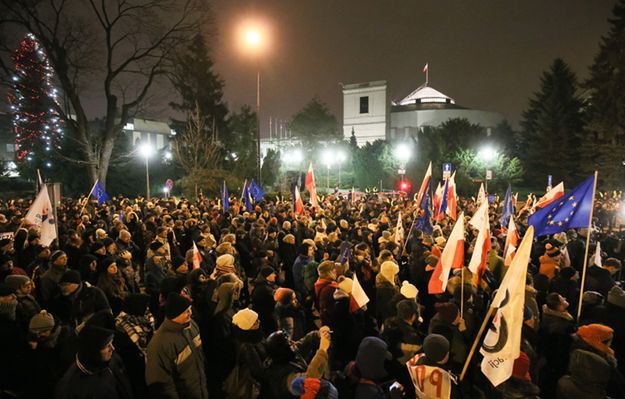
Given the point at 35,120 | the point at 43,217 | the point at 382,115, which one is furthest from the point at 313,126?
the point at 43,217

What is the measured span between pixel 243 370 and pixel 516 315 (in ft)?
7.75

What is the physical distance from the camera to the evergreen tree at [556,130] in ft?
162

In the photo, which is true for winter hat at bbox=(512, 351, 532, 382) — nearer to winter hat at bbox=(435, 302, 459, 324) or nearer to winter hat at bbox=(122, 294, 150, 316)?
winter hat at bbox=(435, 302, 459, 324)

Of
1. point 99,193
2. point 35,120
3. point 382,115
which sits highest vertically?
point 382,115

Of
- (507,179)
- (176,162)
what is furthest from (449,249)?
(507,179)

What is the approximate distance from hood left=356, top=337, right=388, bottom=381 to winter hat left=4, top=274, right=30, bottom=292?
12.8 ft

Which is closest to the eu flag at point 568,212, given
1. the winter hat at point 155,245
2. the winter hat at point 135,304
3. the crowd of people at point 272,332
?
the crowd of people at point 272,332

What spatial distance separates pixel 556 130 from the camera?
5097cm

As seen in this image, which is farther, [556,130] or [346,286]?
[556,130]

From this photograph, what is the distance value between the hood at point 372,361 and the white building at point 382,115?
65.2 metres

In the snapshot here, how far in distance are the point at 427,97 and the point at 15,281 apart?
7655 cm

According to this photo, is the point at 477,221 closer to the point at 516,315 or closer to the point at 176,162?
the point at 516,315

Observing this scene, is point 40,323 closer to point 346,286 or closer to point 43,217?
point 346,286

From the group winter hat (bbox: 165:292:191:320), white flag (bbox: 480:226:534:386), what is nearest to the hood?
white flag (bbox: 480:226:534:386)
